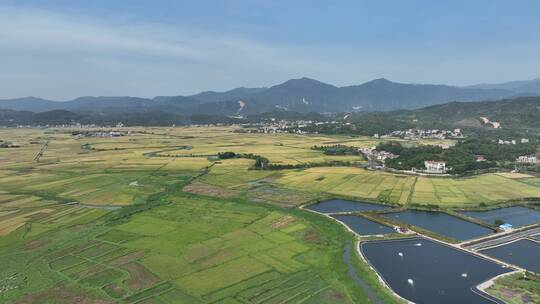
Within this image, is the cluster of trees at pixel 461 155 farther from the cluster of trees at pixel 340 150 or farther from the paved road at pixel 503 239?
the paved road at pixel 503 239

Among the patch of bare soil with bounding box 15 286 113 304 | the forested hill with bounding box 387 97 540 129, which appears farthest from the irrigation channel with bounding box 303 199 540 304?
the forested hill with bounding box 387 97 540 129

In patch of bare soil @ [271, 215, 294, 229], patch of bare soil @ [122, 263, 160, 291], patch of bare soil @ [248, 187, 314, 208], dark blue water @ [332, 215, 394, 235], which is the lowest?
patch of bare soil @ [122, 263, 160, 291]

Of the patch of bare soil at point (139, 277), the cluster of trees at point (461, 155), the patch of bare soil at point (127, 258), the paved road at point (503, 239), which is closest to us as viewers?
the patch of bare soil at point (139, 277)

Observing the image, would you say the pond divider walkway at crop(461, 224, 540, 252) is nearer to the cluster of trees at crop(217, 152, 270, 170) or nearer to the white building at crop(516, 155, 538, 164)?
the cluster of trees at crop(217, 152, 270, 170)

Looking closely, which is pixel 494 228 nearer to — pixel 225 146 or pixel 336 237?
pixel 336 237

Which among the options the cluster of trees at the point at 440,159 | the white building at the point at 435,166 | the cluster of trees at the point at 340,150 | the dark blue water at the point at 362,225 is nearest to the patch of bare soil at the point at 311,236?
the dark blue water at the point at 362,225

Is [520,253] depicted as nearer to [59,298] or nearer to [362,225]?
[362,225]

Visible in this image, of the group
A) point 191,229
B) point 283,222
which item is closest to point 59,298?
point 191,229

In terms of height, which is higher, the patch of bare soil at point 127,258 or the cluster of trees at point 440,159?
the cluster of trees at point 440,159
